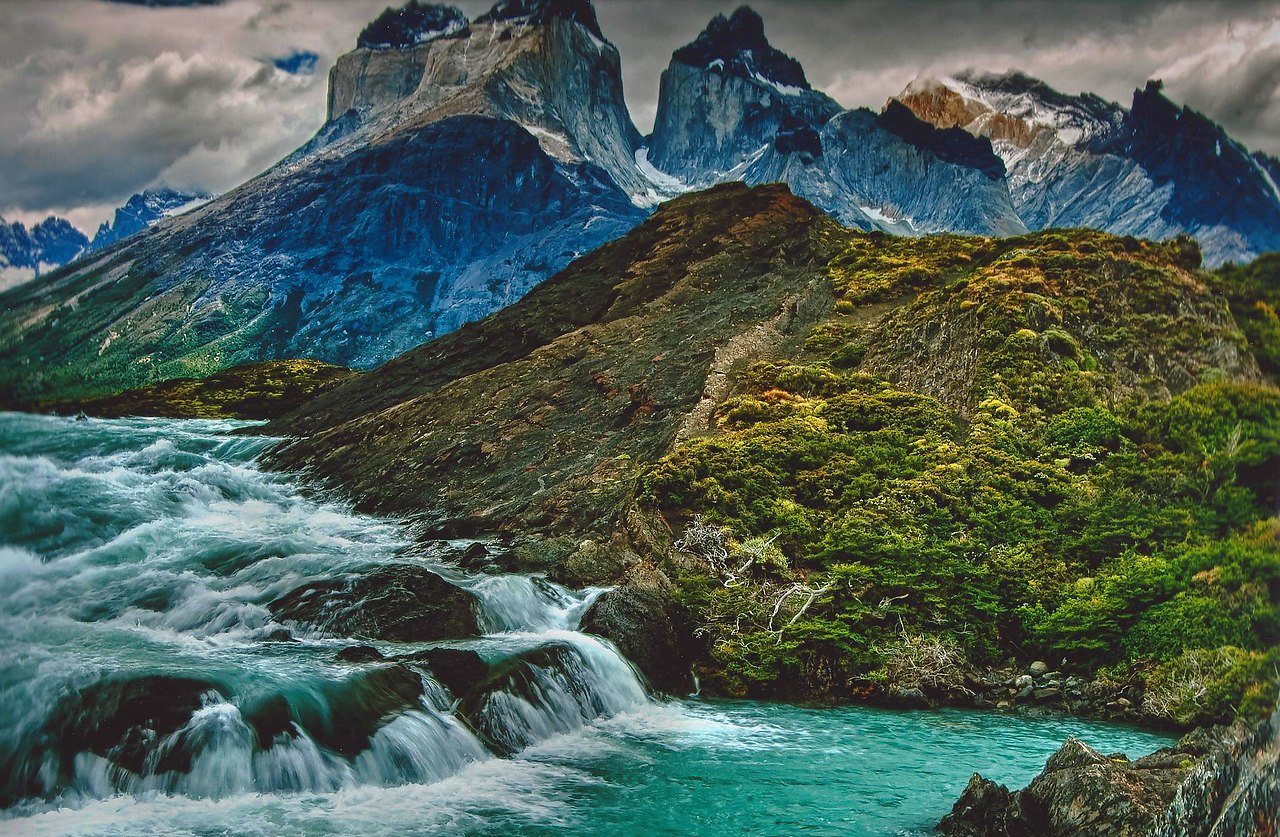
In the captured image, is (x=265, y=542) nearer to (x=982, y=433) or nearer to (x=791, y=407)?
(x=791, y=407)

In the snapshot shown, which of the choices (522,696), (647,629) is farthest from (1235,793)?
(647,629)

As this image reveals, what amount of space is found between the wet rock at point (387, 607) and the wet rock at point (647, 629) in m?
2.81

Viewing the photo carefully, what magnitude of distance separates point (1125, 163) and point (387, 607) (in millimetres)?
33842

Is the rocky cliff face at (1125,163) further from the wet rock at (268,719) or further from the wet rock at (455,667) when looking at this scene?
the wet rock at (268,719)

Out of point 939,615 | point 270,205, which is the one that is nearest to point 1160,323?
point 939,615

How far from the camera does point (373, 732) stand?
13.0 meters

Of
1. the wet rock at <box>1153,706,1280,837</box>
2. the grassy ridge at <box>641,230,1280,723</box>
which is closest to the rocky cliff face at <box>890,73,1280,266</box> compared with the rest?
the grassy ridge at <box>641,230,1280,723</box>

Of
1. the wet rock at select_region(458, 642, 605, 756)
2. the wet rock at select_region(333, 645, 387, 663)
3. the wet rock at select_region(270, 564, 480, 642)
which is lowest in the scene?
the wet rock at select_region(458, 642, 605, 756)

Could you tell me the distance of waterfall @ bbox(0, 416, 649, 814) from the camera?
456 inches

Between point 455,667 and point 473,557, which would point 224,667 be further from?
point 473,557

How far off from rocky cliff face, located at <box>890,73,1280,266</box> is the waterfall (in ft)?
39.8

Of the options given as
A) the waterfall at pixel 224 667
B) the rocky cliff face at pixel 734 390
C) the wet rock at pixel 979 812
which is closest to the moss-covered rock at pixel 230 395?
the rocky cliff face at pixel 734 390

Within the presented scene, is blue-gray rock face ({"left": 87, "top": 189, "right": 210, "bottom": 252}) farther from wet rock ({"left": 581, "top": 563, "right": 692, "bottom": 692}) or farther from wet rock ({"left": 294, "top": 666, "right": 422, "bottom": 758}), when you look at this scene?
wet rock ({"left": 581, "top": 563, "right": 692, "bottom": 692})

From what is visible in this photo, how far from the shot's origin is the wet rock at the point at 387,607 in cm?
1762
